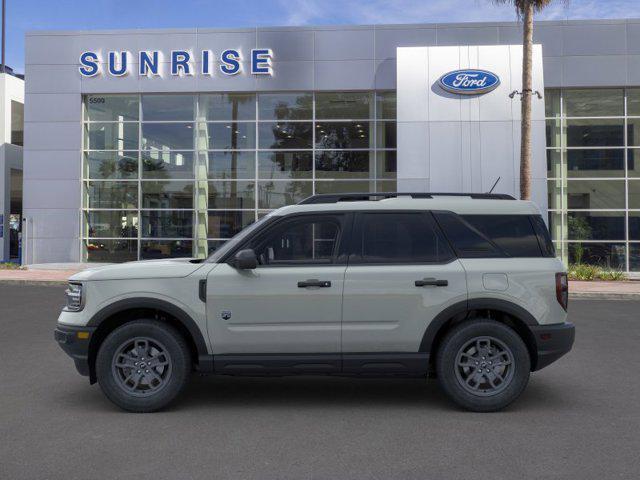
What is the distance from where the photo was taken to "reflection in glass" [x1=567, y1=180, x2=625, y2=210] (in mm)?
23156

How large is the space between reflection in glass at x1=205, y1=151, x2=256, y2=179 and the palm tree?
1004 cm

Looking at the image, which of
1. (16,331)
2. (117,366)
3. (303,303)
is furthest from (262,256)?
(16,331)

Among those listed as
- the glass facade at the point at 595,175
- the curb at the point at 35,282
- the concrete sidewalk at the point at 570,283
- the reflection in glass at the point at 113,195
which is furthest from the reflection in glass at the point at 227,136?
the glass facade at the point at 595,175

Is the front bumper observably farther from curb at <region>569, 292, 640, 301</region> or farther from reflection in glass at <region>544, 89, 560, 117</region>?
reflection in glass at <region>544, 89, 560, 117</region>

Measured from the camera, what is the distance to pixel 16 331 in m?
10.2

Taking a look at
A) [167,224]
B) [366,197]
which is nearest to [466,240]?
[366,197]

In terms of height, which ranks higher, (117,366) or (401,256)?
(401,256)

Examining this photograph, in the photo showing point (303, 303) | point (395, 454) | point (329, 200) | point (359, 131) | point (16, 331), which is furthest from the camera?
point (359, 131)

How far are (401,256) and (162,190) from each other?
67.1 ft

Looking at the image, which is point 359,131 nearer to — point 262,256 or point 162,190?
point 162,190

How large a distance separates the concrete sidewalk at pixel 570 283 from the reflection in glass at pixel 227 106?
7.59m

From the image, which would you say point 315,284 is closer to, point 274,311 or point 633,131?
point 274,311

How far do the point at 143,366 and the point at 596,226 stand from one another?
21.2 m

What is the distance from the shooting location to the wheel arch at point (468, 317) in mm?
5531
